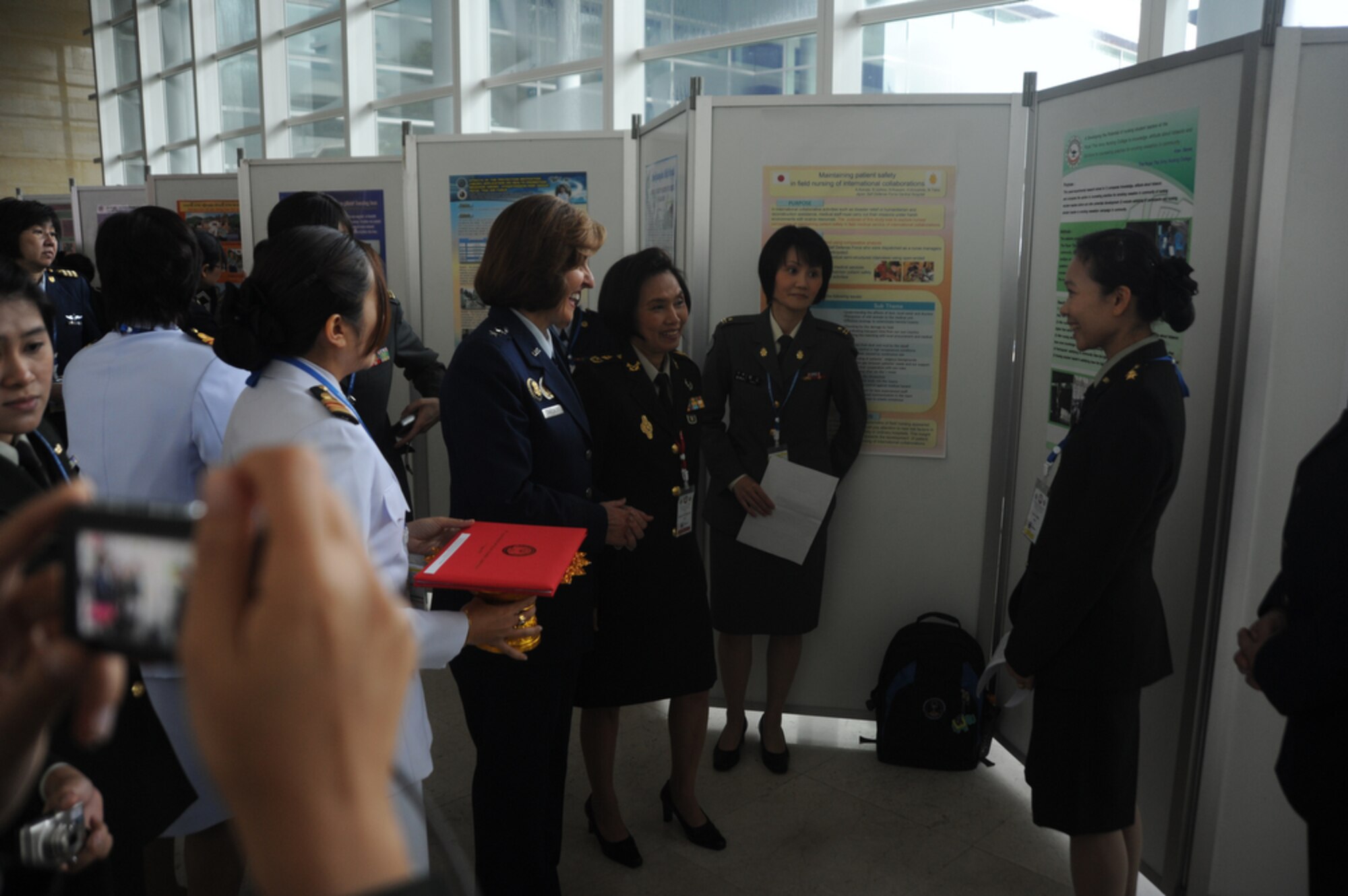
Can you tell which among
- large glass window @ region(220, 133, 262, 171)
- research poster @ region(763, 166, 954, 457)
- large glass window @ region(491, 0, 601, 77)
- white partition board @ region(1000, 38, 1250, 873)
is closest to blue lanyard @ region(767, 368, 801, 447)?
research poster @ region(763, 166, 954, 457)

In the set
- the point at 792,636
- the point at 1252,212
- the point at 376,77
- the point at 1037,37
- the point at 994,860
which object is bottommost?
the point at 994,860

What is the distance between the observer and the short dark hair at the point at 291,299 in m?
1.39

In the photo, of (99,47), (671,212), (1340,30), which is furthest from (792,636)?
(99,47)

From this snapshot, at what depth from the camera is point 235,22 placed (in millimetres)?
10656

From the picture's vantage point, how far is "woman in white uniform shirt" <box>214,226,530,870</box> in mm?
1312

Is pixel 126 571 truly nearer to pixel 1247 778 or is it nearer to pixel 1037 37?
pixel 1247 778

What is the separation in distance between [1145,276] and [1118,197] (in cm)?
49

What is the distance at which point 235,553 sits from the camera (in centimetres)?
30

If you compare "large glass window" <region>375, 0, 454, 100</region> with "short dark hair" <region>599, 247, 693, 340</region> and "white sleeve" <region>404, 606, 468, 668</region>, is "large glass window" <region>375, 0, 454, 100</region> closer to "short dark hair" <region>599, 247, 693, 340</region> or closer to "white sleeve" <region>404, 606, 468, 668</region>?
"short dark hair" <region>599, 247, 693, 340</region>

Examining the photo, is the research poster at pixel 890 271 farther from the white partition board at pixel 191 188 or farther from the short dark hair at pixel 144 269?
the white partition board at pixel 191 188

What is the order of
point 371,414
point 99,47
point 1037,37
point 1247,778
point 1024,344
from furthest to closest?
point 99,47
point 1037,37
point 371,414
point 1024,344
point 1247,778

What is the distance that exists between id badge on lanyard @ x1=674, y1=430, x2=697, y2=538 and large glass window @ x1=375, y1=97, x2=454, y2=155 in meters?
5.72

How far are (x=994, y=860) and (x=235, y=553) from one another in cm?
261

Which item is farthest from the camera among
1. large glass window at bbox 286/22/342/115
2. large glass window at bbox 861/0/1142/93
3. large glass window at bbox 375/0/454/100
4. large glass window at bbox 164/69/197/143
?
large glass window at bbox 164/69/197/143
